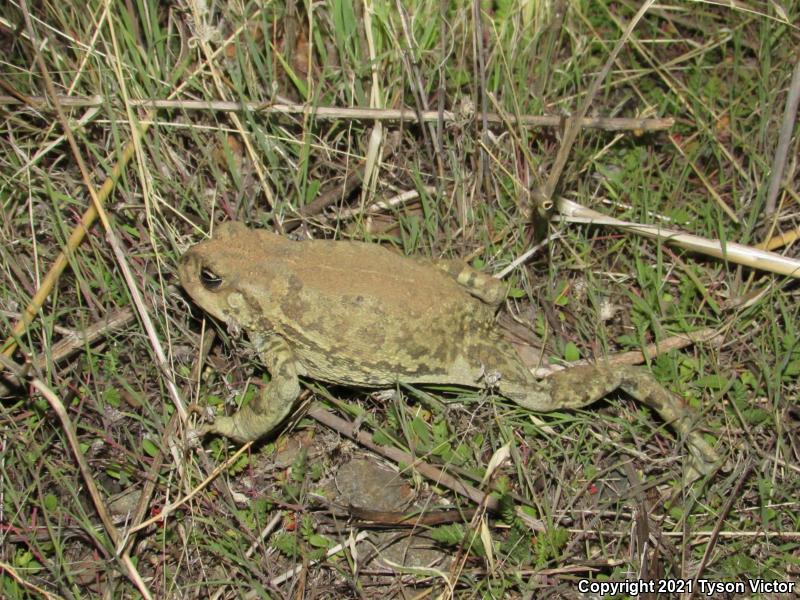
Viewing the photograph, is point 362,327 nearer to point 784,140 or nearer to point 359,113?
point 359,113

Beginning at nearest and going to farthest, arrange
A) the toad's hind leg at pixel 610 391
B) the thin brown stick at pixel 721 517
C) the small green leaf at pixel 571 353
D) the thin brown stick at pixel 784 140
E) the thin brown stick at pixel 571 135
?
the thin brown stick at pixel 571 135
the thin brown stick at pixel 721 517
the toad's hind leg at pixel 610 391
the thin brown stick at pixel 784 140
the small green leaf at pixel 571 353

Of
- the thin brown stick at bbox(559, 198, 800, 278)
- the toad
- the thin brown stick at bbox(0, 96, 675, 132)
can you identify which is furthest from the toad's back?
the thin brown stick at bbox(559, 198, 800, 278)

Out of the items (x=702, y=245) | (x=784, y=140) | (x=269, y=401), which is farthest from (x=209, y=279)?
(x=784, y=140)

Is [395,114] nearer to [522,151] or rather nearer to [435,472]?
[522,151]

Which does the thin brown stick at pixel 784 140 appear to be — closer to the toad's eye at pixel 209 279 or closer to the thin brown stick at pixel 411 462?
the thin brown stick at pixel 411 462

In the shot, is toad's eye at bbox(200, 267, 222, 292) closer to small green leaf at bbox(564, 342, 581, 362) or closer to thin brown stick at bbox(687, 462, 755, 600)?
small green leaf at bbox(564, 342, 581, 362)

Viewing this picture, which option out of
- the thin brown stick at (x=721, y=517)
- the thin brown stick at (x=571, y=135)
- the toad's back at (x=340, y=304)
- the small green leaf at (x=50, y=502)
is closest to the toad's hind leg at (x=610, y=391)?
the thin brown stick at (x=721, y=517)
